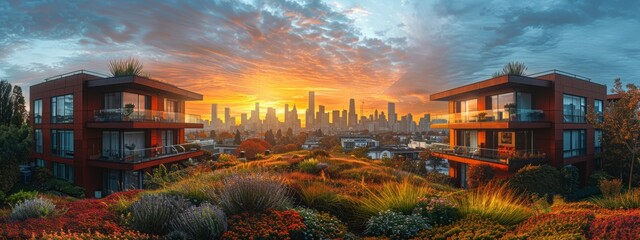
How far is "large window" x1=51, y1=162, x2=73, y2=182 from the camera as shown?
78.3ft

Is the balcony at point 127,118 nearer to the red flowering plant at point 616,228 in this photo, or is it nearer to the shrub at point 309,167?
the shrub at point 309,167

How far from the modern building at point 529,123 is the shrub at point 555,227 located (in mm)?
15657

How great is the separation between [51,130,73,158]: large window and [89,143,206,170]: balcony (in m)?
3.08

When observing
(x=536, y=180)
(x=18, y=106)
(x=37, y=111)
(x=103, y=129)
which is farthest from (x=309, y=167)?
(x=18, y=106)

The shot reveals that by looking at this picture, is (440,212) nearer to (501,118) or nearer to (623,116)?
(501,118)

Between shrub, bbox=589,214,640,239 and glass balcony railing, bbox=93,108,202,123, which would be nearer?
shrub, bbox=589,214,640,239

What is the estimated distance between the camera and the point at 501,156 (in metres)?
20.7

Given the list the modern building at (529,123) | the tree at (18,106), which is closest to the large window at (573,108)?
the modern building at (529,123)

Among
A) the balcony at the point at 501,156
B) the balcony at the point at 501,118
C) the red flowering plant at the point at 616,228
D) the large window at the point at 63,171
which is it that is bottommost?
the large window at the point at 63,171

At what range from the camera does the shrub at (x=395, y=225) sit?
6.12 metres

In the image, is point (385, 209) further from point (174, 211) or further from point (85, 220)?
point (85, 220)

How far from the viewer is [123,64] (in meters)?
23.9

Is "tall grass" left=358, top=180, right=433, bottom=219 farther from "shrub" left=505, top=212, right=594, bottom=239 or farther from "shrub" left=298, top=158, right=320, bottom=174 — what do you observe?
"shrub" left=298, top=158, right=320, bottom=174

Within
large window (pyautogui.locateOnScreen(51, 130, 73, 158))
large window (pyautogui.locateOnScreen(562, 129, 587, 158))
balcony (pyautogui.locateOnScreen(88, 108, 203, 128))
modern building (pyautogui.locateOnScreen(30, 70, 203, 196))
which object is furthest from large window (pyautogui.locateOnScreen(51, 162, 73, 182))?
large window (pyautogui.locateOnScreen(562, 129, 587, 158))
